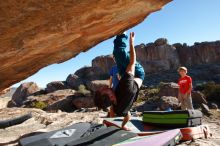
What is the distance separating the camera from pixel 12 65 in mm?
7223

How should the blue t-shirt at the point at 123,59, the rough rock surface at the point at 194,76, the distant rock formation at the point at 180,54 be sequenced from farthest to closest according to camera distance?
the distant rock formation at the point at 180,54 < the rough rock surface at the point at 194,76 < the blue t-shirt at the point at 123,59

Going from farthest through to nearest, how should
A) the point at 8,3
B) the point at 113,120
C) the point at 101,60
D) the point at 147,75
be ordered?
the point at 101,60 < the point at 147,75 < the point at 113,120 < the point at 8,3

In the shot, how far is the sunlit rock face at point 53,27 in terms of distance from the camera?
5129 mm

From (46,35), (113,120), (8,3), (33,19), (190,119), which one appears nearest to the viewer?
(8,3)

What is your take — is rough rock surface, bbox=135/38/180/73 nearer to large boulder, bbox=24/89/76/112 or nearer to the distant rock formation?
the distant rock formation

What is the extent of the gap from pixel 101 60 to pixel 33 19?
230 feet

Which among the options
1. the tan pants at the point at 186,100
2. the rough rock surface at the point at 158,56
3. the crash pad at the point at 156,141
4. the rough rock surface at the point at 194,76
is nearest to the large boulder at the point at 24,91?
the rough rock surface at the point at 194,76

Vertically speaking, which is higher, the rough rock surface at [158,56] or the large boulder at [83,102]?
the rough rock surface at [158,56]

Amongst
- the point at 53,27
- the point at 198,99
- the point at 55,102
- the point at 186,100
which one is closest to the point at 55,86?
the point at 55,102

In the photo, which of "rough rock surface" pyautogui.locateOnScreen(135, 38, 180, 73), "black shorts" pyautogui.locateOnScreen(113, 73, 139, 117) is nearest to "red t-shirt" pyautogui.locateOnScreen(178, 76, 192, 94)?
"black shorts" pyautogui.locateOnScreen(113, 73, 139, 117)

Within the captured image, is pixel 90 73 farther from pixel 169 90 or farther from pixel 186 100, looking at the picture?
pixel 186 100

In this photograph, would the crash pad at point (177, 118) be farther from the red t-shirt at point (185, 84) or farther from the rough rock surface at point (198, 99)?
the rough rock surface at point (198, 99)

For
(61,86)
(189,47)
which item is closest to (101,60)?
(189,47)

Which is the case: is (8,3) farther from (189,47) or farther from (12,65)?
(189,47)
